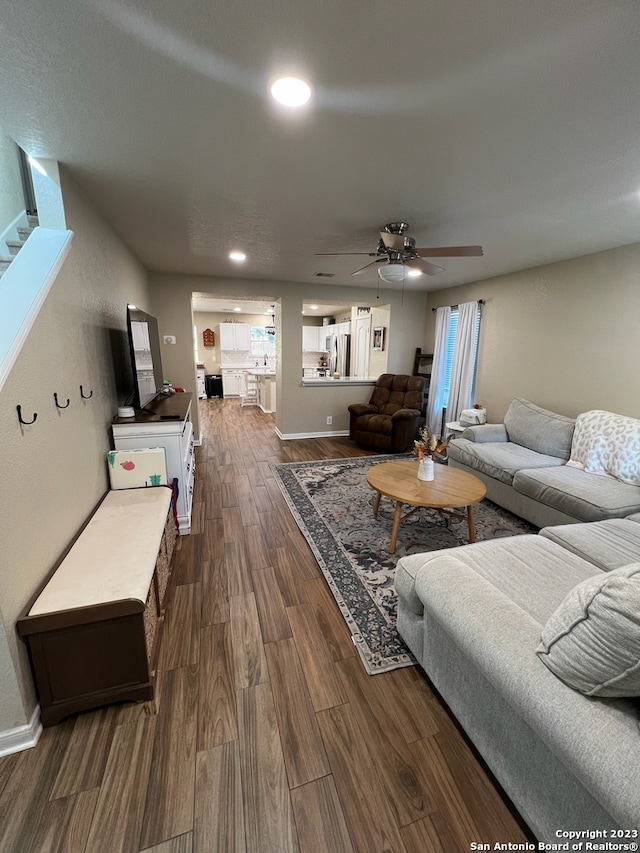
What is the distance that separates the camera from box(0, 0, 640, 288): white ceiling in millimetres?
991

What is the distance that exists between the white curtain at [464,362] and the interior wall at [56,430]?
4234mm

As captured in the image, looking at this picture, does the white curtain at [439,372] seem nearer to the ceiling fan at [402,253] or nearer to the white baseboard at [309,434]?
the white baseboard at [309,434]

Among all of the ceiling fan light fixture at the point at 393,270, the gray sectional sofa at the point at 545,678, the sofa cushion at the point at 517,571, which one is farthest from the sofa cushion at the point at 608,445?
the ceiling fan light fixture at the point at 393,270

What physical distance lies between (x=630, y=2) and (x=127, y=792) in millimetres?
2835

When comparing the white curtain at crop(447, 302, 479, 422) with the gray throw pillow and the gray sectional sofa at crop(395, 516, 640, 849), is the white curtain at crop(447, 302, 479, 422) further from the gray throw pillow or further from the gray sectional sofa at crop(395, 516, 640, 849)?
the gray throw pillow

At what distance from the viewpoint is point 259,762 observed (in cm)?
124

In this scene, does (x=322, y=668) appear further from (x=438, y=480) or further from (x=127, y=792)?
(x=438, y=480)

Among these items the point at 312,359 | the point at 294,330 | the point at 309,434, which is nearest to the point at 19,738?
→ the point at 309,434

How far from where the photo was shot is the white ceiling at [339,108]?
0.99 metres

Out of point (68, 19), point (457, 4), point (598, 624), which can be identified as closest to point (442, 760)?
point (598, 624)

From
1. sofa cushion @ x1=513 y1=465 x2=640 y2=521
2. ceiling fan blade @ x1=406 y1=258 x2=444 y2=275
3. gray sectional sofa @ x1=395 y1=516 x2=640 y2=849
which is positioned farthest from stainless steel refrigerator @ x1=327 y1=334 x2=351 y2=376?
gray sectional sofa @ x1=395 y1=516 x2=640 y2=849

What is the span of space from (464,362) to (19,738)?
5213 mm

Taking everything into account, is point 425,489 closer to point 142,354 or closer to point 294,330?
point 142,354

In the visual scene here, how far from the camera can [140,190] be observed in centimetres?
209
